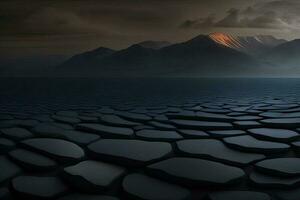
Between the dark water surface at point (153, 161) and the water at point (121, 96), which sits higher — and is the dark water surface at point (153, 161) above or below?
above

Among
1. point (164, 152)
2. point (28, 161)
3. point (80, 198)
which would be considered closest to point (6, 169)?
point (28, 161)

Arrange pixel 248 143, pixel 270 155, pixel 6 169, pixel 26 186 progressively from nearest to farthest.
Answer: pixel 26 186 < pixel 6 169 < pixel 270 155 < pixel 248 143

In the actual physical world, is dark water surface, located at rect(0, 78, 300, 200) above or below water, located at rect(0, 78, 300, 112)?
above

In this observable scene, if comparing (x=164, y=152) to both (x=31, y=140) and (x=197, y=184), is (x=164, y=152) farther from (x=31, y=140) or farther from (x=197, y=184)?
(x=31, y=140)

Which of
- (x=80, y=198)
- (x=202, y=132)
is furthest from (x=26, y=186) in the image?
(x=202, y=132)

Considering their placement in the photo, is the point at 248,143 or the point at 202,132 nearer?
the point at 248,143

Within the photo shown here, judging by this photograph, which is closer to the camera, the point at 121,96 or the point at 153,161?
the point at 153,161

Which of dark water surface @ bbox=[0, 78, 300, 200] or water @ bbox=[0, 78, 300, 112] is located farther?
water @ bbox=[0, 78, 300, 112]

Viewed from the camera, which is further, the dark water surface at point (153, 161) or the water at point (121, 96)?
the water at point (121, 96)

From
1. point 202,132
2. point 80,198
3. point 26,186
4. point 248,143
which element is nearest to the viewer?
point 80,198

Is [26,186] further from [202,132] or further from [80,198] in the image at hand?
[202,132]
